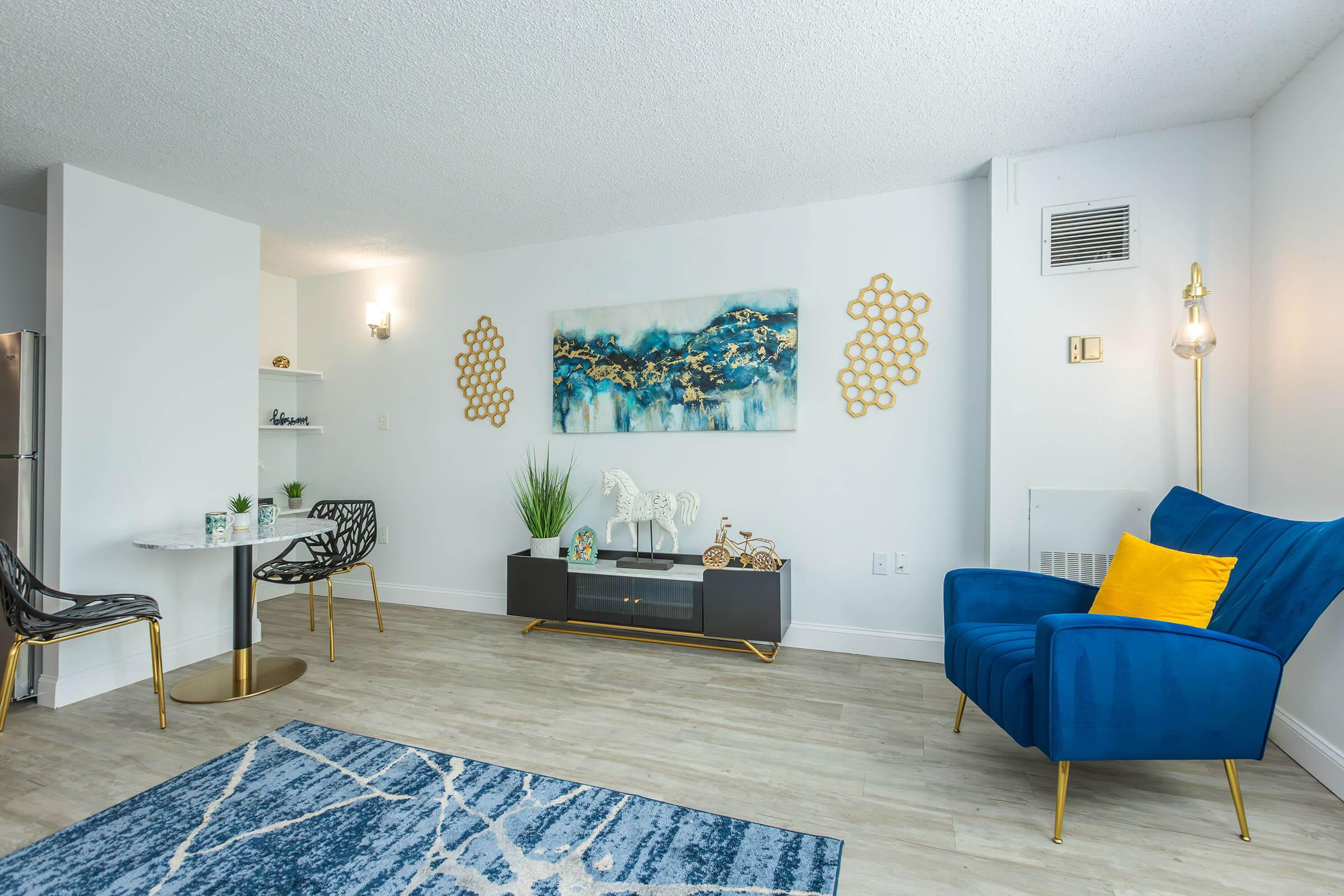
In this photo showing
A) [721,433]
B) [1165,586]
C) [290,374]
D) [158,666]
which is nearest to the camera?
[1165,586]

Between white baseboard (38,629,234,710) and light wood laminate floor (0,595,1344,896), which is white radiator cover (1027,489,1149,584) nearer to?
light wood laminate floor (0,595,1344,896)

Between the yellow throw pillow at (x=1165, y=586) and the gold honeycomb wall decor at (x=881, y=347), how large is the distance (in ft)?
4.58

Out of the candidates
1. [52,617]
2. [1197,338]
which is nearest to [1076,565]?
[1197,338]

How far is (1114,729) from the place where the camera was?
172 centimetres

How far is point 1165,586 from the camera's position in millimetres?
1953

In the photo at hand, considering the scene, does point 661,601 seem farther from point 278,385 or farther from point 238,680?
point 278,385

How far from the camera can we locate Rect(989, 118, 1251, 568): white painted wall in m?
2.60

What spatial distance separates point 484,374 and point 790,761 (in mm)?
3116

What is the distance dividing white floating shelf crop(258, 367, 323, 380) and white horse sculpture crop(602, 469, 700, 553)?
2.58m

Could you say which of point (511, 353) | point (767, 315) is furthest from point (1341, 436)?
point (511, 353)

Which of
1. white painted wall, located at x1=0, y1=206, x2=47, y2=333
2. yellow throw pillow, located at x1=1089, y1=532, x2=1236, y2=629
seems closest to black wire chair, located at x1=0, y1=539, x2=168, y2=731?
white painted wall, located at x1=0, y1=206, x2=47, y2=333

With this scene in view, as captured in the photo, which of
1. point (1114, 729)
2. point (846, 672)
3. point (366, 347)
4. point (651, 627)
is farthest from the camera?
point (366, 347)

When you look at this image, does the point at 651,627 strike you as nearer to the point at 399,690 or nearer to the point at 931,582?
the point at 399,690

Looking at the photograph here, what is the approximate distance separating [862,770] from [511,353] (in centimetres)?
319
